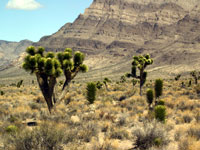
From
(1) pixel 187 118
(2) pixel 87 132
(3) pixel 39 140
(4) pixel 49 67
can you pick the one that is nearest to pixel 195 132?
(1) pixel 187 118

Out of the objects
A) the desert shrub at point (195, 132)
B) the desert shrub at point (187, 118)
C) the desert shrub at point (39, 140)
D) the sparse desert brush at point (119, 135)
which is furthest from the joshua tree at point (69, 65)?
the desert shrub at point (195, 132)

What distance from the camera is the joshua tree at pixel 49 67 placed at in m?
11.7

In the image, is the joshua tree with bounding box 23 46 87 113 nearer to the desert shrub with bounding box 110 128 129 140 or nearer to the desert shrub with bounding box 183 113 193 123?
the desert shrub with bounding box 110 128 129 140

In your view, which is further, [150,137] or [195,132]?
[195,132]

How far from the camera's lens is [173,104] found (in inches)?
Result: 635

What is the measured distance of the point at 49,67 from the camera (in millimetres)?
11648

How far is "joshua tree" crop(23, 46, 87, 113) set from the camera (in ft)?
38.4

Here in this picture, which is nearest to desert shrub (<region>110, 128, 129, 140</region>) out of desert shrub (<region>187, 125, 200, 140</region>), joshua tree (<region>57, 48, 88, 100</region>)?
desert shrub (<region>187, 125, 200, 140</region>)

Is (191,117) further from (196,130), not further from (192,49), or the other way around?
(192,49)

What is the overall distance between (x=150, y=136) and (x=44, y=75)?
6.94 m

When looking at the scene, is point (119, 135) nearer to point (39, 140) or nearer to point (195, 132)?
point (195, 132)

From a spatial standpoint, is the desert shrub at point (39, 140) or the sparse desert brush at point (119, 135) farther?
the sparse desert brush at point (119, 135)

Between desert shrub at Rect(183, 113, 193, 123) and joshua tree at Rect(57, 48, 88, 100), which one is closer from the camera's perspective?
desert shrub at Rect(183, 113, 193, 123)

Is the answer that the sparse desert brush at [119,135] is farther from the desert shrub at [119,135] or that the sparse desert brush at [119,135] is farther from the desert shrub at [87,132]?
the desert shrub at [87,132]
